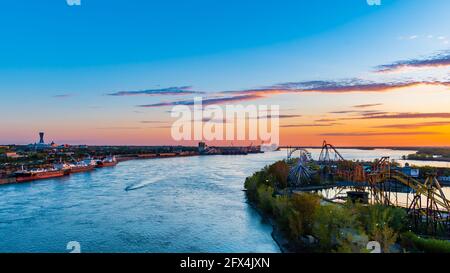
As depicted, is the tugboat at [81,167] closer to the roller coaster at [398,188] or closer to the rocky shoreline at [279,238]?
the roller coaster at [398,188]

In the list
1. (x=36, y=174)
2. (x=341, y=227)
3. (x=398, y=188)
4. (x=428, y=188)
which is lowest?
(x=398, y=188)

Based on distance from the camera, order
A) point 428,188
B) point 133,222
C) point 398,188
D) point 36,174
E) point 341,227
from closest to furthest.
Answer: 1. point 341,227
2. point 428,188
3. point 133,222
4. point 398,188
5. point 36,174

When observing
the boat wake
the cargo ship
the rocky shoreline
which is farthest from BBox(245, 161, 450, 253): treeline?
the cargo ship

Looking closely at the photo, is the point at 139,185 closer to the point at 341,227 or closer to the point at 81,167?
the point at 341,227

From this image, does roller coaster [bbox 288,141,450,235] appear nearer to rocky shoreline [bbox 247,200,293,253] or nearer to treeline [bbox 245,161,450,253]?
treeline [bbox 245,161,450,253]

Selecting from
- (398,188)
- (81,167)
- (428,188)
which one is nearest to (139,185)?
(398,188)
